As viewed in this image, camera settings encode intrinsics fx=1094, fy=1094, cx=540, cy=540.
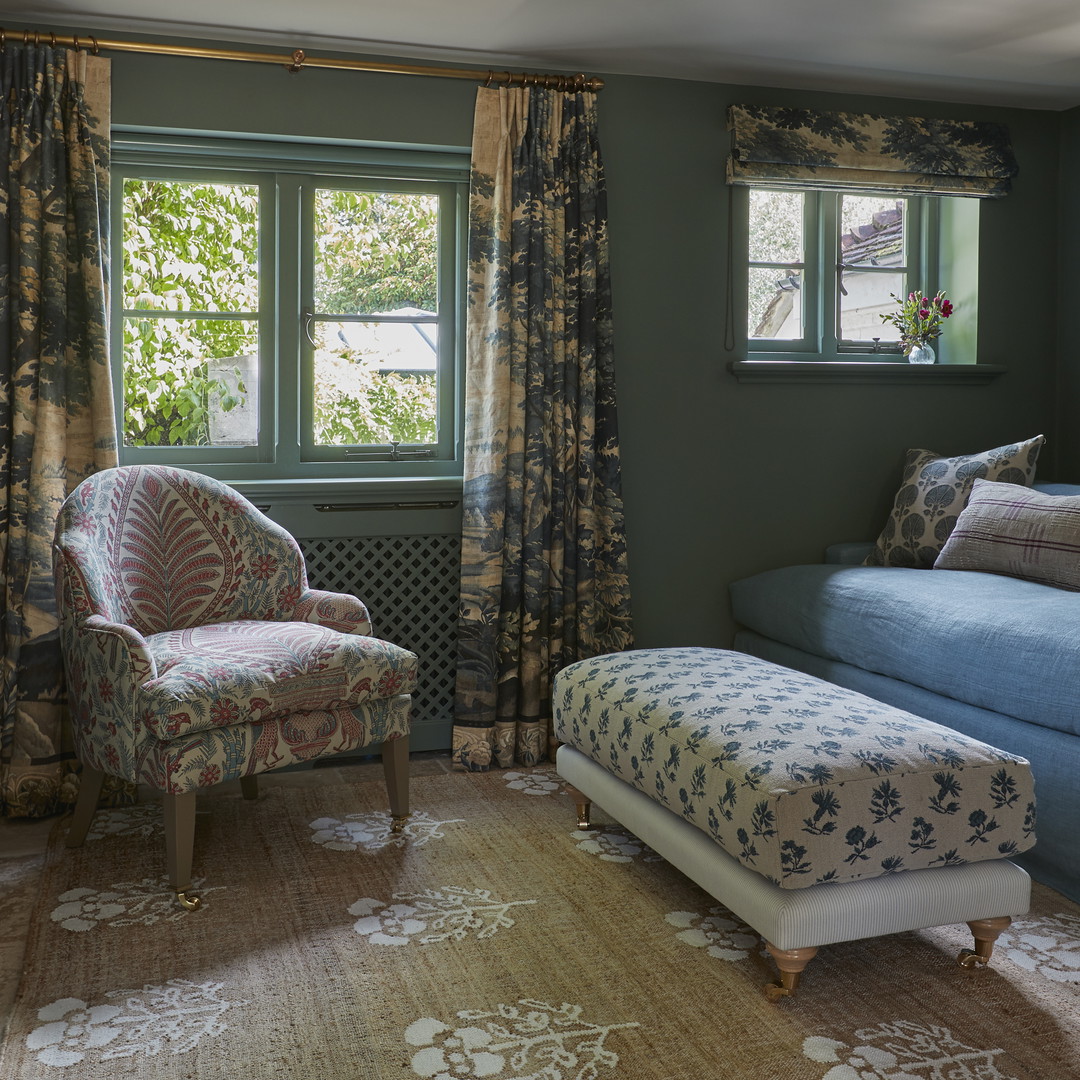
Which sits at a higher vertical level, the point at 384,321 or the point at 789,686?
the point at 384,321

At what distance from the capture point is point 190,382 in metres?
3.47

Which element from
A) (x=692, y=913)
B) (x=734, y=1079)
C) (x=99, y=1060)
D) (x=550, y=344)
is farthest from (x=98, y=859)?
(x=550, y=344)

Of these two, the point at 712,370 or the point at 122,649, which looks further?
the point at 712,370

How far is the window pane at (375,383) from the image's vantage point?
11.8 ft

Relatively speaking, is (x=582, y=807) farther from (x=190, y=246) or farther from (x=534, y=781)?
(x=190, y=246)

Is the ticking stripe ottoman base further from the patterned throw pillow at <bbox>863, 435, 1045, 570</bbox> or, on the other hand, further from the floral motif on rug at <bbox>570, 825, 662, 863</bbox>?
the patterned throw pillow at <bbox>863, 435, 1045, 570</bbox>

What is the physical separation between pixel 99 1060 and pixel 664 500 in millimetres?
2489

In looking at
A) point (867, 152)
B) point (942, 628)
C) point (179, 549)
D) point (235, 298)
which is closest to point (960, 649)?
point (942, 628)

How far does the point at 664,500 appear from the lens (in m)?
3.77

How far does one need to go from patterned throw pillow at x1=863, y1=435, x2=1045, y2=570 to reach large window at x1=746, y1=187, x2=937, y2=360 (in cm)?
66

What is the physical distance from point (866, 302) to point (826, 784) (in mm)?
2648

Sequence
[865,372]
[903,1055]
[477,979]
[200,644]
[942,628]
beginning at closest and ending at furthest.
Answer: [903,1055] → [477,979] → [200,644] → [942,628] → [865,372]

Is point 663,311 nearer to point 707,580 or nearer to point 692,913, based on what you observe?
point 707,580

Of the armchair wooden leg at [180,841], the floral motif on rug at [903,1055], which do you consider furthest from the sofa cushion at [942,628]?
the armchair wooden leg at [180,841]
